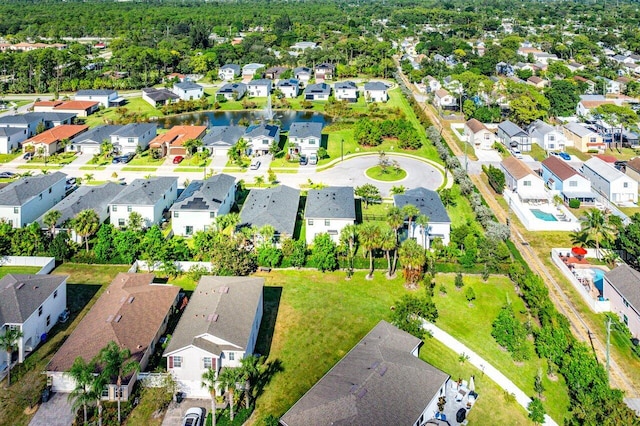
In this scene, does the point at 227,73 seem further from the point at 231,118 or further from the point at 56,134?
the point at 56,134

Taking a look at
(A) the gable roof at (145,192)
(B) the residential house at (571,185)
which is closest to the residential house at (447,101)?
(B) the residential house at (571,185)

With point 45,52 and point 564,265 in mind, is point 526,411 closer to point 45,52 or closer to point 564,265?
point 564,265

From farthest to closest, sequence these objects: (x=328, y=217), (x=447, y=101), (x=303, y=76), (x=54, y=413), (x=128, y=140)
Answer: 1. (x=303, y=76)
2. (x=447, y=101)
3. (x=128, y=140)
4. (x=328, y=217)
5. (x=54, y=413)

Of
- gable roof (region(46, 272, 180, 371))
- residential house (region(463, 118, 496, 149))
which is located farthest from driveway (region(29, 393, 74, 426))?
residential house (region(463, 118, 496, 149))

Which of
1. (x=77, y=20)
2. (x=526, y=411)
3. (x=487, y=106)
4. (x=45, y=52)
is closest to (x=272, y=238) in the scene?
(x=526, y=411)

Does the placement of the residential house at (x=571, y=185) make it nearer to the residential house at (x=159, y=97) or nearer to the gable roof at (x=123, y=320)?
the gable roof at (x=123, y=320)

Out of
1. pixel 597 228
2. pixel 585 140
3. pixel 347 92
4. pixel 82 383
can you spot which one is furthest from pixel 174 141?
pixel 585 140
